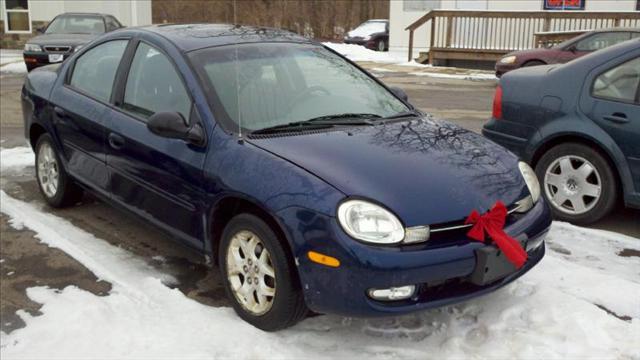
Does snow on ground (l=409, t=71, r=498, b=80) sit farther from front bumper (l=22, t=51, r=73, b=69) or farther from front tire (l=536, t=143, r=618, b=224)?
front tire (l=536, t=143, r=618, b=224)

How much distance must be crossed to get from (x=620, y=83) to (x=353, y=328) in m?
3.07

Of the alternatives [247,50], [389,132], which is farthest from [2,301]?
[389,132]

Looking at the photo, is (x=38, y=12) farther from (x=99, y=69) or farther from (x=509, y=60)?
(x=99, y=69)

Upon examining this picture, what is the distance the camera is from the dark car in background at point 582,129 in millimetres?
5301

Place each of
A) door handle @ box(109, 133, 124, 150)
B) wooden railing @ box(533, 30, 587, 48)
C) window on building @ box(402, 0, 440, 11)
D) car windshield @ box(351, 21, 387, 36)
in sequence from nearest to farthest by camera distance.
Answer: door handle @ box(109, 133, 124, 150) < wooden railing @ box(533, 30, 587, 48) < window on building @ box(402, 0, 440, 11) < car windshield @ box(351, 21, 387, 36)

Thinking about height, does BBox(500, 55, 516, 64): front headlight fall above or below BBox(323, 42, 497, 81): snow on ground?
above

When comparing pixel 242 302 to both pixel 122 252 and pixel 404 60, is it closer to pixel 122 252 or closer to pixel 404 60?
pixel 122 252

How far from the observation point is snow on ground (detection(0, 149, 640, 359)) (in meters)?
3.53

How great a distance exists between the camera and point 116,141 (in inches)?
187

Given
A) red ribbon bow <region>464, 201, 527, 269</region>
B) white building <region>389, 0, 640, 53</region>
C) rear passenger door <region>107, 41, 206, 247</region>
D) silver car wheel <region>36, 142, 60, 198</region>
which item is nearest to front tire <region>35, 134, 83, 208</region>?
silver car wheel <region>36, 142, 60, 198</region>

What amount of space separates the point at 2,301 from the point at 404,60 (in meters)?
19.7

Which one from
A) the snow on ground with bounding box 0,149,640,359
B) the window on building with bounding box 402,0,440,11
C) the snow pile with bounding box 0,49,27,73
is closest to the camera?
the snow on ground with bounding box 0,149,640,359

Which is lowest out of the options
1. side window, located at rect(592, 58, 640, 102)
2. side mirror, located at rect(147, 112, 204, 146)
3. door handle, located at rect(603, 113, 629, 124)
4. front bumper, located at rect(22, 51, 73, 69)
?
front bumper, located at rect(22, 51, 73, 69)

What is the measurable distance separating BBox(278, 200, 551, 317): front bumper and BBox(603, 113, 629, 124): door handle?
2.46 m
